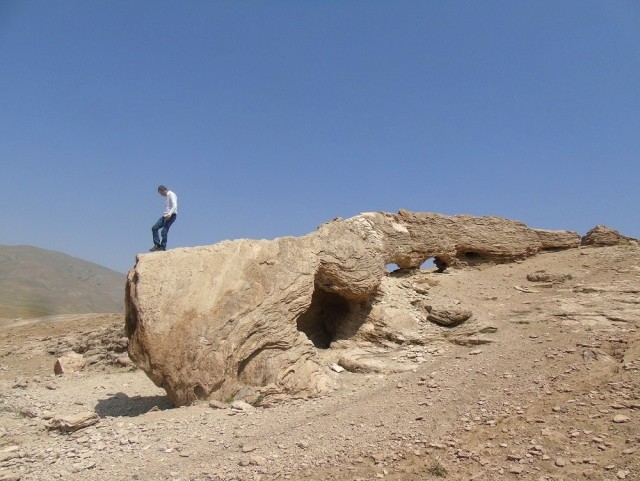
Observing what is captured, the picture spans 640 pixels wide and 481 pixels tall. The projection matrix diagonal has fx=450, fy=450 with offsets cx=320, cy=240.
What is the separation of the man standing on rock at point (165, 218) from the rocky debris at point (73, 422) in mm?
3630

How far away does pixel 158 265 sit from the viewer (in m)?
7.52

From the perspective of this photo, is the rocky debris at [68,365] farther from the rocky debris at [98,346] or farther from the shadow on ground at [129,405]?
the shadow on ground at [129,405]

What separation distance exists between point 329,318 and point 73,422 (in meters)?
5.89

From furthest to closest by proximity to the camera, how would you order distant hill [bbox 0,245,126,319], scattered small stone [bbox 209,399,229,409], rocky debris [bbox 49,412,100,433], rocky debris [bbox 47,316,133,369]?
1. distant hill [bbox 0,245,126,319]
2. rocky debris [bbox 47,316,133,369]
3. scattered small stone [bbox 209,399,229,409]
4. rocky debris [bbox 49,412,100,433]

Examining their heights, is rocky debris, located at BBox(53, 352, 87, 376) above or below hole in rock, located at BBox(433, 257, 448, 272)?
below

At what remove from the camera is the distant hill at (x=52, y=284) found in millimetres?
33656

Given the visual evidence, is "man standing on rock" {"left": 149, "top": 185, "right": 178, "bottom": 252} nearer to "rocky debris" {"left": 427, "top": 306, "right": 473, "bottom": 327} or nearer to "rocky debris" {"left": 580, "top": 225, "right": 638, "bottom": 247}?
"rocky debris" {"left": 427, "top": 306, "right": 473, "bottom": 327}

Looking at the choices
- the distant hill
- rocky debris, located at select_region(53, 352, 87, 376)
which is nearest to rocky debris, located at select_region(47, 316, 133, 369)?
rocky debris, located at select_region(53, 352, 87, 376)

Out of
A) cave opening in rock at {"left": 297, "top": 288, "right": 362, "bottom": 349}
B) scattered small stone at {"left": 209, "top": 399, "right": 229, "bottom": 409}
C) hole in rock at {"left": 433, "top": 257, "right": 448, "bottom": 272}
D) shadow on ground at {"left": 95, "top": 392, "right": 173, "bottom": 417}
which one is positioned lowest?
shadow on ground at {"left": 95, "top": 392, "right": 173, "bottom": 417}

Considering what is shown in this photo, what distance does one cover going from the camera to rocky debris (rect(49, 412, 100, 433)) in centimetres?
649

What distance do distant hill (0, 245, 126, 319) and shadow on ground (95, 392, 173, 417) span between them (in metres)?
Result: 21.3

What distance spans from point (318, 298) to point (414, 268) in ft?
10.4

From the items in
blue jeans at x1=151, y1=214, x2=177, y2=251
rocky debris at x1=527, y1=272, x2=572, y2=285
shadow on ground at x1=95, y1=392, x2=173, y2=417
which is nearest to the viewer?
shadow on ground at x1=95, y1=392, x2=173, y2=417

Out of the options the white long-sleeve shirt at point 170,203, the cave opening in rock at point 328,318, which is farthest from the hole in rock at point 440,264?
the white long-sleeve shirt at point 170,203
